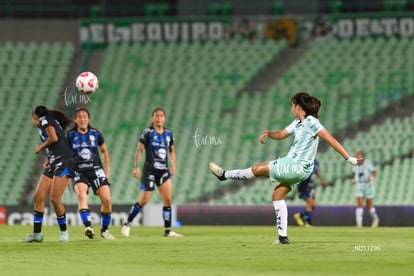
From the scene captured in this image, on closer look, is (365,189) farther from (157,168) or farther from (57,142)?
(57,142)

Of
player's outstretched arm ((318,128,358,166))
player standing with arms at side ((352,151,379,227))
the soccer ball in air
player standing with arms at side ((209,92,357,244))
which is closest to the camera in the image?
player's outstretched arm ((318,128,358,166))

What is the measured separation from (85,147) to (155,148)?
205 centimetres

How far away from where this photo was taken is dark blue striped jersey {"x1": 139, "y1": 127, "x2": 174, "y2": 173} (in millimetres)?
19859

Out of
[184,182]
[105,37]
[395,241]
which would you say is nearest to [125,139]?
[184,182]

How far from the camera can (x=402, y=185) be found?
1262 inches

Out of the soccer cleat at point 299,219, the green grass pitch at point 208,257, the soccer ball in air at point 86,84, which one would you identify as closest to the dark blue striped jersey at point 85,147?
the soccer ball in air at point 86,84

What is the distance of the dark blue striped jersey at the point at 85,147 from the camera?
18156 millimetres

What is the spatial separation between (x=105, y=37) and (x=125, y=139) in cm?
679

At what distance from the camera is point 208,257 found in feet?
45.0

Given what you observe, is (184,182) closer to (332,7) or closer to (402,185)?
(402,185)

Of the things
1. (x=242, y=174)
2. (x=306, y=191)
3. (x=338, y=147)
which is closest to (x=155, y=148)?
(x=242, y=174)

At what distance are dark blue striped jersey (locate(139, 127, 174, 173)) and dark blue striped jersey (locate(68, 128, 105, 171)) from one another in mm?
1739

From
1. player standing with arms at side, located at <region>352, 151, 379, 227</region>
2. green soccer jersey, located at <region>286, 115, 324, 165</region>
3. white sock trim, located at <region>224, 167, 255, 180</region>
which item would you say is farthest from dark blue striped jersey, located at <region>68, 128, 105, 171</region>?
player standing with arms at side, located at <region>352, 151, 379, 227</region>

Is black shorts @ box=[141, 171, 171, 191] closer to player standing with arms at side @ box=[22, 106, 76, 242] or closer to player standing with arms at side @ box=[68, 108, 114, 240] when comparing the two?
player standing with arms at side @ box=[68, 108, 114, 240]
